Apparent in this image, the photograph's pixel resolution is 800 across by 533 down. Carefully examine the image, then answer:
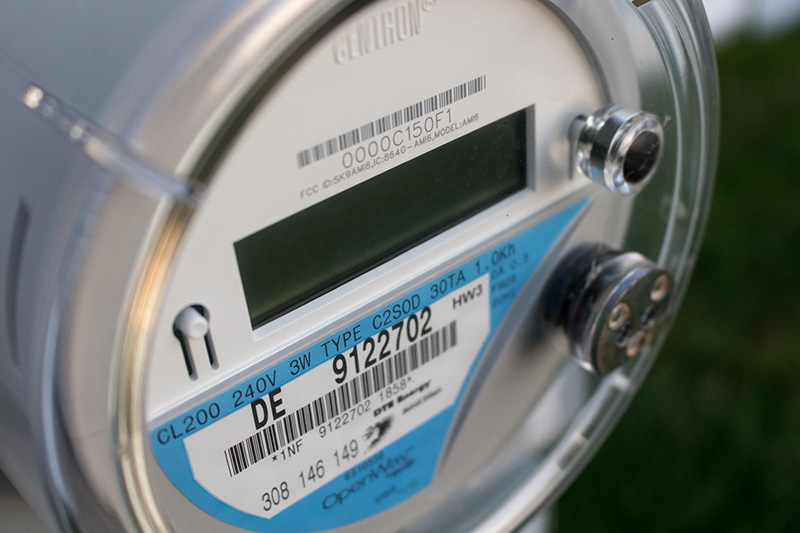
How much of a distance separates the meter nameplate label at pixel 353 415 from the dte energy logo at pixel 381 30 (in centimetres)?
14

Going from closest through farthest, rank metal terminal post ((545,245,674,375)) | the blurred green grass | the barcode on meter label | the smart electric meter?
the smart electric meter
the barcode on meter label
metal terminal post ((545,245,674,375))
the blurred green grass

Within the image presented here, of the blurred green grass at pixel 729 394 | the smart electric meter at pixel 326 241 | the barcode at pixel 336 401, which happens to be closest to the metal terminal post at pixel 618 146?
the smart electric meter at pixel 326 241

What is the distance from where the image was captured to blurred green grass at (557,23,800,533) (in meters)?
1.11

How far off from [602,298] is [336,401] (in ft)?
0.61

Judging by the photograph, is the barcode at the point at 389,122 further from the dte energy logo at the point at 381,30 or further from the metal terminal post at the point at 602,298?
the metal terminal post at the point at 602,298

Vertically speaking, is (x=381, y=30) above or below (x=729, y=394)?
above

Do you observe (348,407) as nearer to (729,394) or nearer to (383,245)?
(383,245)

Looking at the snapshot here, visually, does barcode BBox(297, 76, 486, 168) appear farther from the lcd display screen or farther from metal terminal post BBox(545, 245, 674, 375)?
metal terminal post BBox(545, 245, 674, 375)

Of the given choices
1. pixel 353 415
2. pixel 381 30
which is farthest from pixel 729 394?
pixel 381 30

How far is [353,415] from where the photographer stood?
464mm

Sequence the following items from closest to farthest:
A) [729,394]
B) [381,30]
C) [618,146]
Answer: [381,30] < [618,146] < [729,394]

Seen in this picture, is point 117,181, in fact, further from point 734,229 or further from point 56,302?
point 734,229

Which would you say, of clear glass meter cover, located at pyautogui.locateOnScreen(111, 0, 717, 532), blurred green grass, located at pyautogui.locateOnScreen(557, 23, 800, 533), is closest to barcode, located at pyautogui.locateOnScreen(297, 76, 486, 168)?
clear glass meter cover, located at pyautogui.locateOnScreen(111, 0, 717, 532)

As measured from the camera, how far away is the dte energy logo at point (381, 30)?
0.35 meters
